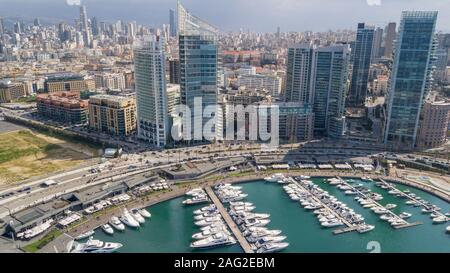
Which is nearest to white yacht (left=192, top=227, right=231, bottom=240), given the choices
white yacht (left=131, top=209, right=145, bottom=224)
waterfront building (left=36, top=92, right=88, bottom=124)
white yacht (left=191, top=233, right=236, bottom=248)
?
white yacht (left=191, top=233, right=236, bottom=248)

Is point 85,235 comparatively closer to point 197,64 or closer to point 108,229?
point 108,229

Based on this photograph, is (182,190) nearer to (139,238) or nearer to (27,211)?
(139,238)

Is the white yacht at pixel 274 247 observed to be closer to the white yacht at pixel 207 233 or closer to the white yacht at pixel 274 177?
the white yacht at pixel 207 233

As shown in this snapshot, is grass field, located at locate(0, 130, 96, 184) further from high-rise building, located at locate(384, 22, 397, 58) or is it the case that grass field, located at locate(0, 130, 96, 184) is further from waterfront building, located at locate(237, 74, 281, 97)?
high-rise building, located at locate(384, 22, 397, 58)

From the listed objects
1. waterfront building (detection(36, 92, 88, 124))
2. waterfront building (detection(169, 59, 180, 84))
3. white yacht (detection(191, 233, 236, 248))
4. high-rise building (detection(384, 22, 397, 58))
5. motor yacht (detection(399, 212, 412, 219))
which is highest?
high-rise building (detection(384, 22, 397, 58))

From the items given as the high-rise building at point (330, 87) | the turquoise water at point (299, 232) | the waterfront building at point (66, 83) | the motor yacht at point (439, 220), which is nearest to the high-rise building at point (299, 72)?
the high-rise building at point (330, 87)
